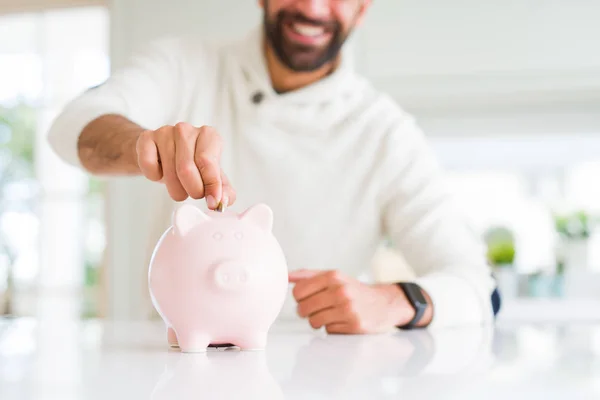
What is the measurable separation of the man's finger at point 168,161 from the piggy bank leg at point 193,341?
160mm

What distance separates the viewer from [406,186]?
1.59 m

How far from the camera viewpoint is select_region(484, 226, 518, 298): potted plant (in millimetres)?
2914

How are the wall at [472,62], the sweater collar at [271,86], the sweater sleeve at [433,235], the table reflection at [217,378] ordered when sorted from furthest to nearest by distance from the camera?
the wall at [472,62] < the sweater collar at [271,86] < the sweater sleeve at [433,235] < the table reflection at [217,378]

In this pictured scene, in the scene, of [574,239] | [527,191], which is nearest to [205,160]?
[574,239]

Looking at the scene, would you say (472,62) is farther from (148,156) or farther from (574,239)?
(148,156)

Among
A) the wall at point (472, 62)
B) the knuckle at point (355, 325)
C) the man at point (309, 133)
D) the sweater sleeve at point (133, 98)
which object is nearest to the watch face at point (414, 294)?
the knuckle at point (355, 325)

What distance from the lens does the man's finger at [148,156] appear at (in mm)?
835

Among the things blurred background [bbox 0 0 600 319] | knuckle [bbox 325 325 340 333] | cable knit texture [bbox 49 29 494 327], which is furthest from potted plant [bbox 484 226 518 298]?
knuckle [bbox 325 325 340 333]

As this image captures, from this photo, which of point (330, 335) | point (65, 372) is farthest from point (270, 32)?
point (65, 372)

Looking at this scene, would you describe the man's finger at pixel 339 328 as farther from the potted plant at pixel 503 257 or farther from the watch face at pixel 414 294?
the potted plant at pixel 503 257

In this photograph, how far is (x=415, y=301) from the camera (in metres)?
1.15

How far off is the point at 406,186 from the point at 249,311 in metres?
0.85

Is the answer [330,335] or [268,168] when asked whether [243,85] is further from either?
[330,335]

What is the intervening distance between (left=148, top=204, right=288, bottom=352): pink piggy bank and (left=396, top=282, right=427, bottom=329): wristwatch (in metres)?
0.37
